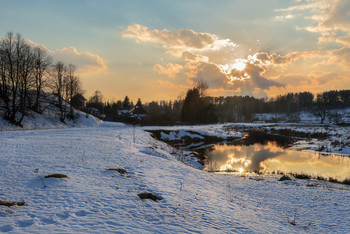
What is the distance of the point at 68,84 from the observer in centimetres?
4822

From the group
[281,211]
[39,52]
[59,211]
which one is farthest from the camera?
[39,52]

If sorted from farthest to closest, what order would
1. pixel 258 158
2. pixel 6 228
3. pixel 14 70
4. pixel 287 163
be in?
pixel 14 70
pixel 258 158
pixel 287 163
pixel 6 228

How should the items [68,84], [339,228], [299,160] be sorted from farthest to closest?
[68,84] < [299,160] < [339,228]

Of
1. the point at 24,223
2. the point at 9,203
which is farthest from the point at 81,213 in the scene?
the point at 9,203

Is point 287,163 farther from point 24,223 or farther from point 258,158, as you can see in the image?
point 24,223

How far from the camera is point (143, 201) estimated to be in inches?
269

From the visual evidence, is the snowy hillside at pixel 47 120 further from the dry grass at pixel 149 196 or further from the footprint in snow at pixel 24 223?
the dry grass at pixel 149 196

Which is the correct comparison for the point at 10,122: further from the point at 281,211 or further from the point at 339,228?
the point at 339,228

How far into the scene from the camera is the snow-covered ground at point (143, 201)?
208 inches

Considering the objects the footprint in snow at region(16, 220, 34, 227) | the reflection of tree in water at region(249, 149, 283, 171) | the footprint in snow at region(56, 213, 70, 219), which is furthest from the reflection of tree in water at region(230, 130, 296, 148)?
the footprint in snow at region(16, 220, 34, 227)

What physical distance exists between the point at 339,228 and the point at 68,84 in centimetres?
5345

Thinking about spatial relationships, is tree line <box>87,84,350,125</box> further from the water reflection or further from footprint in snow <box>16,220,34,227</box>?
footprint in snow <box>16,220,34,227</box>

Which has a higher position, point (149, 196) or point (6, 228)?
point (6, 228)

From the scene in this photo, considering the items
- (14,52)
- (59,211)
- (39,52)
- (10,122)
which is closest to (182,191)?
(59,211)
